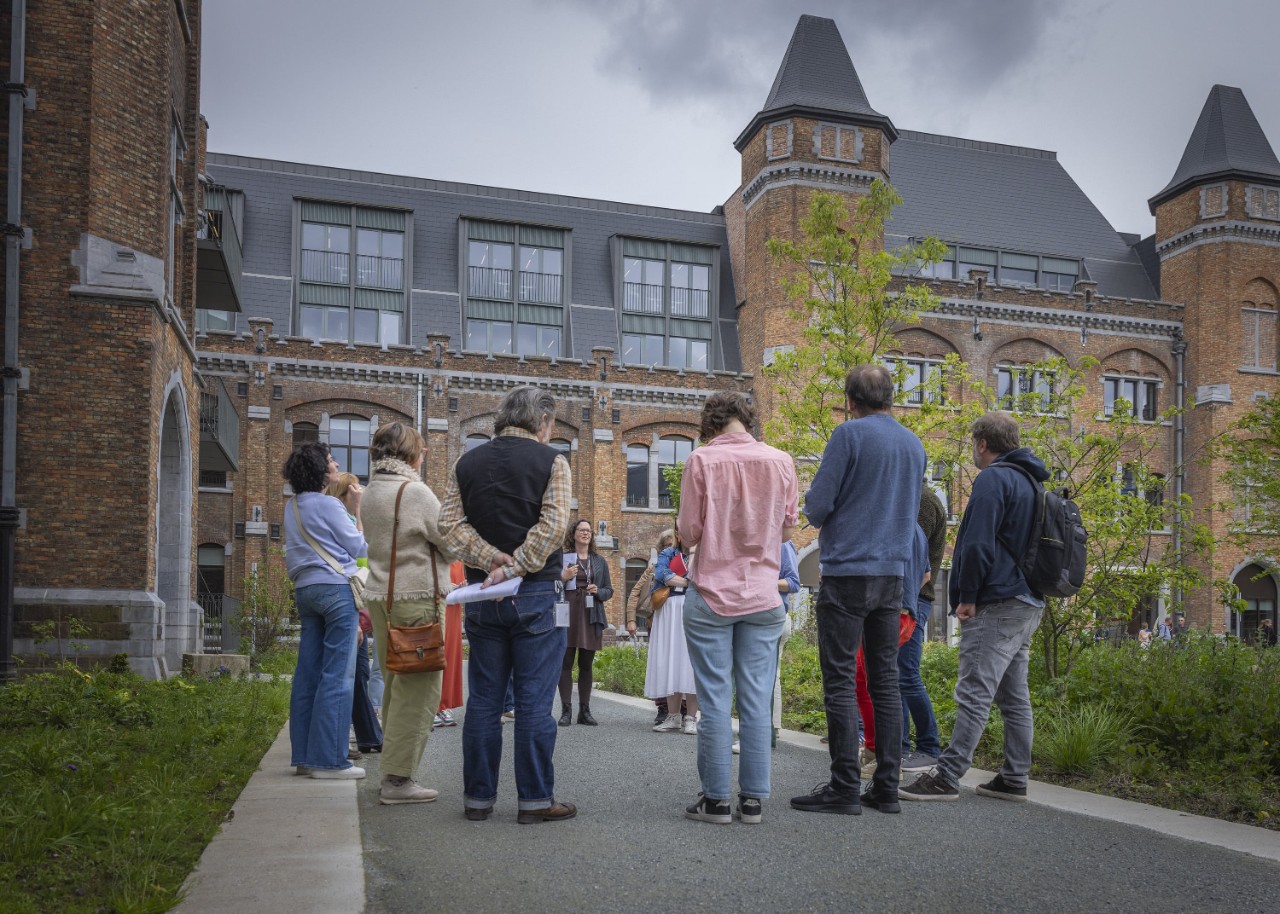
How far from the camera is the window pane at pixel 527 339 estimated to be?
34.6 meters

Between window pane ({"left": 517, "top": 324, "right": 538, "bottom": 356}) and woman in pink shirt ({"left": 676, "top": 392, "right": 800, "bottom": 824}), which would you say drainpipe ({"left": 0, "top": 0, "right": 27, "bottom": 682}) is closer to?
woman in pink shirt ({"left": 676, "top": 392, "right": 800, "bottom": 824})

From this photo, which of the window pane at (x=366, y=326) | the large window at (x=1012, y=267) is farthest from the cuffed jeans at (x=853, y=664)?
the large window at (x=1012, y=267)

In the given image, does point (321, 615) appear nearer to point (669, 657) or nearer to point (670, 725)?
point (669, 657)

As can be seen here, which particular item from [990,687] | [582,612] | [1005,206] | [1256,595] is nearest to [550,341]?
[1005,206]

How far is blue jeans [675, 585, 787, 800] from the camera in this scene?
510 cm

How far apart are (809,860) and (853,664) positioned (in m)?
1.24

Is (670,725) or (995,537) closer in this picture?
(995,537)

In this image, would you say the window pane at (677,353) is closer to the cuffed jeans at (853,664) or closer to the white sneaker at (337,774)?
the white sneaker at (337,774)

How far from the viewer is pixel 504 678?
514 centimetres

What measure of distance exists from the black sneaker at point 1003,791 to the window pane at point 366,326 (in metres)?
29.3

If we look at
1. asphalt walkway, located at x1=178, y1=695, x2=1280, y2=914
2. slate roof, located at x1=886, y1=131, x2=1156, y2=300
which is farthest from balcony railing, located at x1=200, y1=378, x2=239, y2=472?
slate roof, located at x1=886, y1=131, x2=1156, y2=300

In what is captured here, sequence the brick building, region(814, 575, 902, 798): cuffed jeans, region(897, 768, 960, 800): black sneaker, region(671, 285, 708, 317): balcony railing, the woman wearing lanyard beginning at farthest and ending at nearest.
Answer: region(671, 285, 708, 317): balcony railing < the brick building < the woman wearing lanyard < region(897, 768, 960, 800): black sneaker < region(814, 575, 902, 798): cuffed jeans

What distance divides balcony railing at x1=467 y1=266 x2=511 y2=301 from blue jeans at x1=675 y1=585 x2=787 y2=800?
30180 millimetres

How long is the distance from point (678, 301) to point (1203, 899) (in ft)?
108
